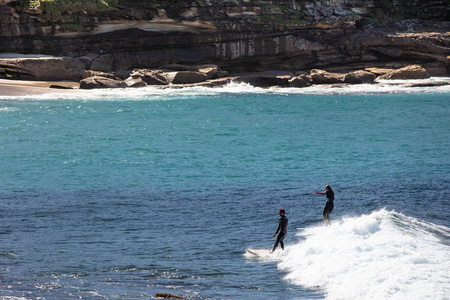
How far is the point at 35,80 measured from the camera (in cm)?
4803

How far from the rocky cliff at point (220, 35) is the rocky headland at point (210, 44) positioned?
0.30 feet

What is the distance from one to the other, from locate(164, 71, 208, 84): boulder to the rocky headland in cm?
9

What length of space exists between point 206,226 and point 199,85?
35.6 m

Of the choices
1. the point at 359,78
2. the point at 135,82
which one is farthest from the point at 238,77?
the point at 359,78

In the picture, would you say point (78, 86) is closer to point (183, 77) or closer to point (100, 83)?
point (100, 83)

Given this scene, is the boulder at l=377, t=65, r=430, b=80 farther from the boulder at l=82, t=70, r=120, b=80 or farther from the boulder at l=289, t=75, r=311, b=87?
the boulder at l=82, t=70, r=120, b=80

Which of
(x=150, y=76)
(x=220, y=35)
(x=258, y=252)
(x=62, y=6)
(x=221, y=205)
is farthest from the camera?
(x=220, y=35)

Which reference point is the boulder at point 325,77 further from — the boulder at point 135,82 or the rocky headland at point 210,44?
the boulder at point 135,82

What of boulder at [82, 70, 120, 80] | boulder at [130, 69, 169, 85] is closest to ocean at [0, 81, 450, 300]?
boulder at [82, 70, 120, 80]

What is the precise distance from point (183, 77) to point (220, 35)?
6.37 m

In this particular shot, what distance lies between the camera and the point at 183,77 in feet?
162

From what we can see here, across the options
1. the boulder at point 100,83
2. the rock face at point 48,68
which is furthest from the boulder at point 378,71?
the rock face at point 48,68

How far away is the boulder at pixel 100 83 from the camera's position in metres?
45.9

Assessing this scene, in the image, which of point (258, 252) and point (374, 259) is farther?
point (258, 252)
